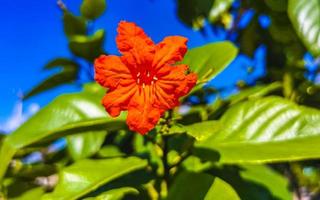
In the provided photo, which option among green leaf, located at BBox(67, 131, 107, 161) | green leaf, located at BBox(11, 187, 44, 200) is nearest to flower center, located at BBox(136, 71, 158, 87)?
green leaf, located at BBox(67, 131, 107, 161)

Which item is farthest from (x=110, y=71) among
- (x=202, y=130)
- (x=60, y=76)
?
(x=60, y=76)

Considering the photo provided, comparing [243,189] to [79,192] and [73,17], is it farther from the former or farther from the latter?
[73,17]

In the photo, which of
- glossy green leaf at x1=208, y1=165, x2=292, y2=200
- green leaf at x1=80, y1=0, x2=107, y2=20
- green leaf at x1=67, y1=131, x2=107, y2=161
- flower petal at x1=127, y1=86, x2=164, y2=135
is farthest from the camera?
green leaf at x1=80, y1=0, x2=107, y2=20

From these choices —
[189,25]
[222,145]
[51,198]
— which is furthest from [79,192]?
[189,25]

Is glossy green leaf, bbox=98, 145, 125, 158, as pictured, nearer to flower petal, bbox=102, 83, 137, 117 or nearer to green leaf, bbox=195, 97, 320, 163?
green leaf, bbox=195, 97, 320, 163

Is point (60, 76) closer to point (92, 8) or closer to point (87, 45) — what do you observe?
point (87, 45)

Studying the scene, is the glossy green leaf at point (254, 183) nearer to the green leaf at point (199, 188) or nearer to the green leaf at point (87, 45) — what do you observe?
the green leaf at point (199, 188)
